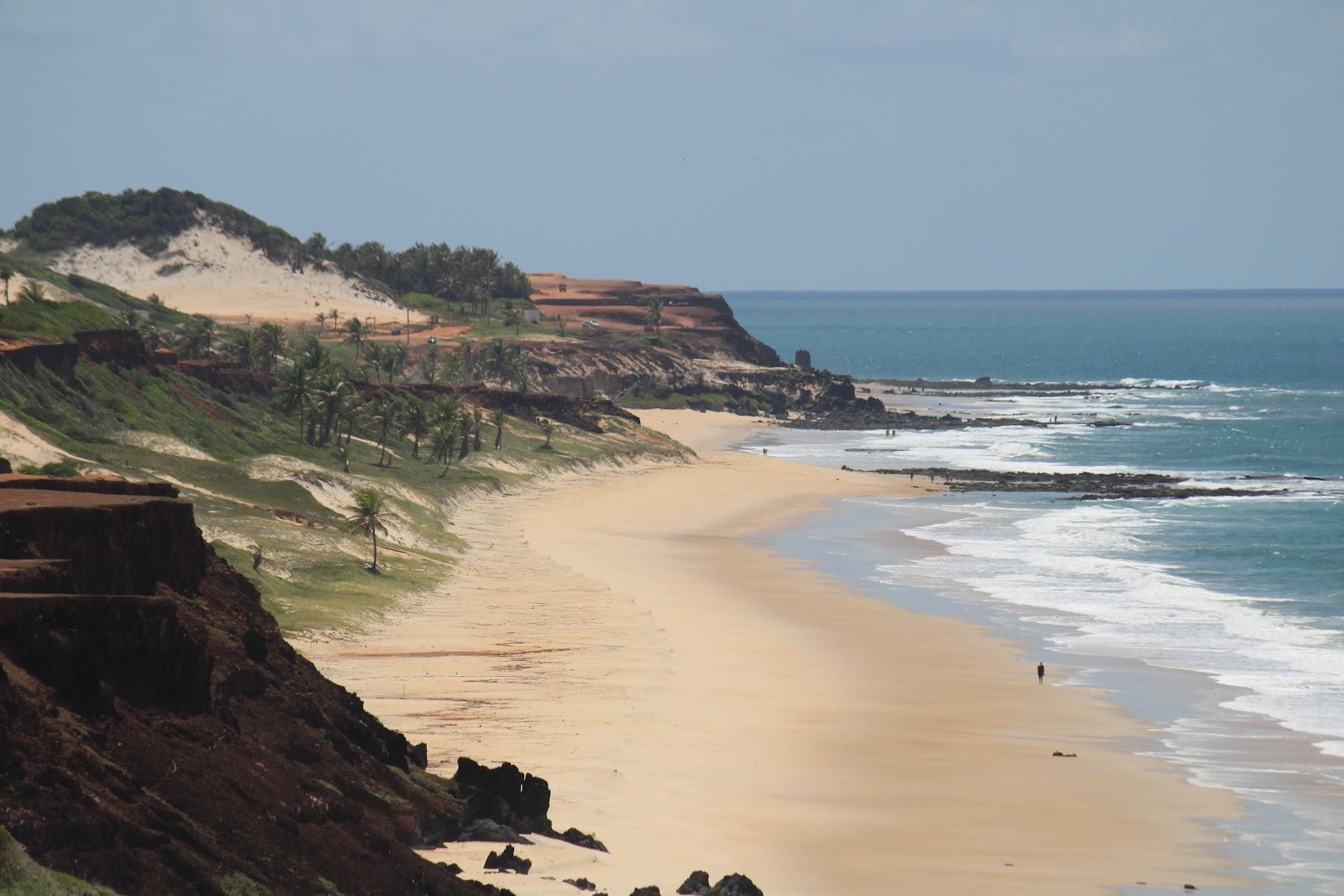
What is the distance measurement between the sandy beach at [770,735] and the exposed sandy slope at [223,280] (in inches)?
4284

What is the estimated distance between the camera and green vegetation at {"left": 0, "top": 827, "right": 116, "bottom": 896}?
14805mm

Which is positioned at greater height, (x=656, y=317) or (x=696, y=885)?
(x=656, y=317)

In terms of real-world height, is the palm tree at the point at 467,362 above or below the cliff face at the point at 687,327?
below

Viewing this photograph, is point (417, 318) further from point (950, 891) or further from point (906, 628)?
point (950, 891)

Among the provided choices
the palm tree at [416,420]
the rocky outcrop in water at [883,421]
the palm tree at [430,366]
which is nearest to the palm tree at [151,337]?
the palm tree at [416,420]

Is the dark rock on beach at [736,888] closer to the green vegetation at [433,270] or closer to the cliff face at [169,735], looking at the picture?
the cliff face at [169,735]

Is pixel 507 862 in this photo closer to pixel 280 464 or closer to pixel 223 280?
pixel 280 464

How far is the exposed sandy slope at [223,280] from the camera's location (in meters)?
164

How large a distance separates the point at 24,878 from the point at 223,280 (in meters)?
162

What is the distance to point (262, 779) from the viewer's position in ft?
69.8

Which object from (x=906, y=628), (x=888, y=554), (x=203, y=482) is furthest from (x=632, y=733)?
(x=888, y=554)

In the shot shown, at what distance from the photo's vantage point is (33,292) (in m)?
92.6

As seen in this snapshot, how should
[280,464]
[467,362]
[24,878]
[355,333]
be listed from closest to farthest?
[24,878]
[280,464]
[467,362]
[355,333]

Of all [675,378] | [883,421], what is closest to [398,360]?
[675,378]
